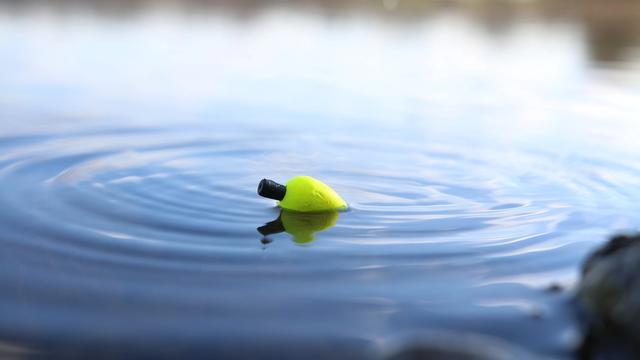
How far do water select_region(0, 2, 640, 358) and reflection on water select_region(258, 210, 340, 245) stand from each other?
3 cm

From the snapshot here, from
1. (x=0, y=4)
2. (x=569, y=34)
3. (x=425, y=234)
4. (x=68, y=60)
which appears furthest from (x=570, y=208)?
(x=0, y=4)

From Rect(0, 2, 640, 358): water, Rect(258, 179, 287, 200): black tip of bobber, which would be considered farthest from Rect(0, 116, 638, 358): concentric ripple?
Rect(258, 179, 287, 200): black tip of bobber

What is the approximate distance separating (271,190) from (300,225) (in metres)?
0.31

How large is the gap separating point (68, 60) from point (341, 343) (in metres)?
11.0

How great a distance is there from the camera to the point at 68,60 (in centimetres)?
1317

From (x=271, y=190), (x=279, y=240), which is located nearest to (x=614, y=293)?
(x=279, y=240)

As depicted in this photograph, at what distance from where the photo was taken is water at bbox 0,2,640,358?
3.43 m

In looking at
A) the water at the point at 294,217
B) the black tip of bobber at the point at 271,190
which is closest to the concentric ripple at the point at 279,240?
the water at the point at 294,217

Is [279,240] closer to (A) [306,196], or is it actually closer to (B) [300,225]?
(B) [300,225]

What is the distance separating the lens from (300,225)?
4863 mm

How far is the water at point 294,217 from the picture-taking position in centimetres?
343

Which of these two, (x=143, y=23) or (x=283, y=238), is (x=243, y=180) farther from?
(x=143, y=23)

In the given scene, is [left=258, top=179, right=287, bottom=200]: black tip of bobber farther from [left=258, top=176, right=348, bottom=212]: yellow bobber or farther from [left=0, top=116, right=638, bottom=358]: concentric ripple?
[left=0, top=116, right=638, bottom=358]: concentric ripple

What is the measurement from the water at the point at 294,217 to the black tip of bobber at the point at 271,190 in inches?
5.1
